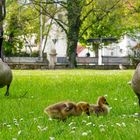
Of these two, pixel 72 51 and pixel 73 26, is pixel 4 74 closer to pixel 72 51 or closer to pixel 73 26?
pixel 73 26

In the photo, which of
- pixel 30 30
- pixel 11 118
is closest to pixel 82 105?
pixel 11 118

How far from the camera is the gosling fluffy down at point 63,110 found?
7346 millimetres

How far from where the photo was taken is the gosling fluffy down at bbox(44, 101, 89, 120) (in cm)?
735

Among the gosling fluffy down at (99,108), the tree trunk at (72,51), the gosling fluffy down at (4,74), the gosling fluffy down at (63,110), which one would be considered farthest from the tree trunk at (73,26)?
the gosling fluffy down at (63,110)

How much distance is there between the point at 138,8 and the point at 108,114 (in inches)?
1860

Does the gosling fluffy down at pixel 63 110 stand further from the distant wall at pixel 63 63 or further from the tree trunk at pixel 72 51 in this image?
the tree trunk at pixel 72 51

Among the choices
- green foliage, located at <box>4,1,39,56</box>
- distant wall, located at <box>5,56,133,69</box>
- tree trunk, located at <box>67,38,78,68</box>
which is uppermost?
green foliage, located at <box>4,1,39,56</box>

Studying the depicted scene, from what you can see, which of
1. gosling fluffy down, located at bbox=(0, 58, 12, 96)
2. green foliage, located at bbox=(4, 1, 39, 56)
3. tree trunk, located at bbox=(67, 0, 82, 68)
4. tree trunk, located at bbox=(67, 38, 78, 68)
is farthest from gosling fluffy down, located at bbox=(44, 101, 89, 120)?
green foliage, located at bbox=(4, 1, 39, 56)

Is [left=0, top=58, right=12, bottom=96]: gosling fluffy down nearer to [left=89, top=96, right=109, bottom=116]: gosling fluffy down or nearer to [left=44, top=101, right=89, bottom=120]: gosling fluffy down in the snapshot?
[left=89, top=96, right=109, bottom=116]: gosling fluffy down

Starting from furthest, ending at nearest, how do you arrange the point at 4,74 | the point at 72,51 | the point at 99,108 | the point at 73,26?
the point at 72,51, the point at 73,26, the point at 4,74, the point at 99,108

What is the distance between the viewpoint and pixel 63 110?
7375mm

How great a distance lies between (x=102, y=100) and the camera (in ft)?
27.5

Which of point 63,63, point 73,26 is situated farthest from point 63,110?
point 63,63

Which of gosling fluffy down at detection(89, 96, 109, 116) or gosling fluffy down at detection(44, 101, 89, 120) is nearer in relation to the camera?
gosling fluffy down at detection(44, 101, 89, 120)
